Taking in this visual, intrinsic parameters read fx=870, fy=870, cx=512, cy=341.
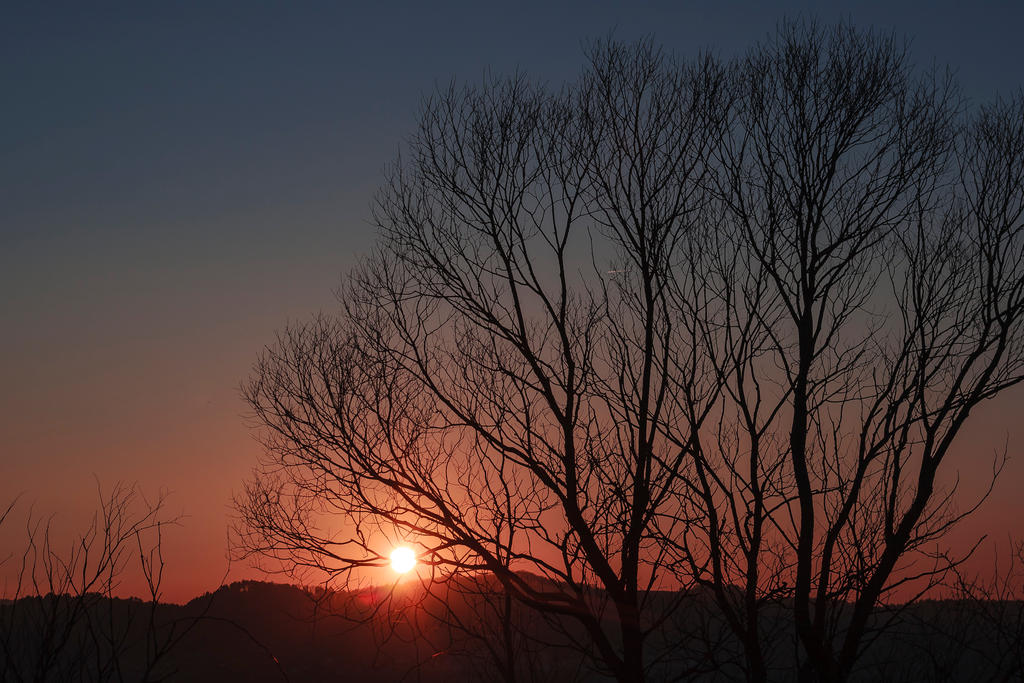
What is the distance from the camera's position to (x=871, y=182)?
9055mm

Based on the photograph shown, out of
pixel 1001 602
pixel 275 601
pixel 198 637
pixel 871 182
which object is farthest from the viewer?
pixel 198 637

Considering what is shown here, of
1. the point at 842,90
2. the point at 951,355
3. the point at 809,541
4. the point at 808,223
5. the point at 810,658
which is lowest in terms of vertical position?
the point at 810,658

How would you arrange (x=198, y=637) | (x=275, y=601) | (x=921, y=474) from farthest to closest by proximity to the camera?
1. (x=198, y=637)
2. (x=275, y=601)
3. (x=921, y=474)

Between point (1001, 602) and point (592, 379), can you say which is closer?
point (592, 379)

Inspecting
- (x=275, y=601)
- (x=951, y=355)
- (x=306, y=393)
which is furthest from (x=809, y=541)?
(x=275, y=601)

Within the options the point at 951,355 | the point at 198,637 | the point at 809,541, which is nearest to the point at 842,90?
the point at 951,355

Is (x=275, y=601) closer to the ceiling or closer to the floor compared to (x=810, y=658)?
closer to the ceiling

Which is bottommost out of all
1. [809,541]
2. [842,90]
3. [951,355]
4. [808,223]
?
[809,541]

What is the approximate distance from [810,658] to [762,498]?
1568mm

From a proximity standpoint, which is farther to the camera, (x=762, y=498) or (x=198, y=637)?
(x=198, y=637)

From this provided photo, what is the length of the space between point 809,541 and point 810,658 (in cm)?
111

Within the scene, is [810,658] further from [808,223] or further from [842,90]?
[842,90]

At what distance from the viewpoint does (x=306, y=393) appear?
9.27 metres

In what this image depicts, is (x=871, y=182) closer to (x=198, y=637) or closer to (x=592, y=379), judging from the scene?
(x=592, y=379)
